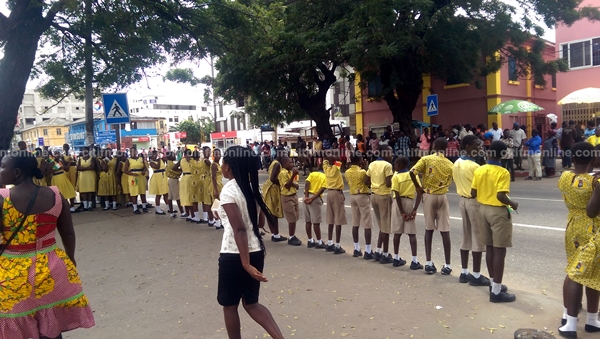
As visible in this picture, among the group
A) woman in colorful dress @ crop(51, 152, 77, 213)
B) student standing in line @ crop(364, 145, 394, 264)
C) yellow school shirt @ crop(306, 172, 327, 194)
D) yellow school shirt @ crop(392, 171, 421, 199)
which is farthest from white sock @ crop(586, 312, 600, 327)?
woman in colorful dress @ crop(51, 152, 77, 213)

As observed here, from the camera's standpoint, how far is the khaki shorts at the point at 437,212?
19.6 feet

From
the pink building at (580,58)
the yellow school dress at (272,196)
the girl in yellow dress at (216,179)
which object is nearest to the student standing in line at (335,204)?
the yellow school dress at (272,196)

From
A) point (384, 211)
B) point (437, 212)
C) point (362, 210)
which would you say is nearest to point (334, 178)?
point (362, 210)

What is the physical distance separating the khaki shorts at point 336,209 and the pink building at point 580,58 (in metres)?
21.8

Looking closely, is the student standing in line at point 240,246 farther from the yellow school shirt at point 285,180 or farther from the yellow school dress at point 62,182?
the yellow school dress at point 62,182

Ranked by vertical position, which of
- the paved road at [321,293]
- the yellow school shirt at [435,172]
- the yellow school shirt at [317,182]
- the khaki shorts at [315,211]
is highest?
the yellow school shirt at [435,172]

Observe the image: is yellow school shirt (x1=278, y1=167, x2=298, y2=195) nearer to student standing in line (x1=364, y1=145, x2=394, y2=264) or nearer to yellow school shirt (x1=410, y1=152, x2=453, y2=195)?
student standing in line (x1=364, y1=145, x2=394, y2=264)

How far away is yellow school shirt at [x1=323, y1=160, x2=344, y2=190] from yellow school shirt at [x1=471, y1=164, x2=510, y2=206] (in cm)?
272

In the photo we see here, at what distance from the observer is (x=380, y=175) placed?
6617mm

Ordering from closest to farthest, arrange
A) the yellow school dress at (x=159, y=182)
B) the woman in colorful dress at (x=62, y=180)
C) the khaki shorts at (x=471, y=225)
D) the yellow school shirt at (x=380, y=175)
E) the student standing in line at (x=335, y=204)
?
1. the khaki shorts at (x=471, y=225)
2. the yellow school shirt at (x=380, y=175)
3. the student standing in line at (x=335, y=204)
4. the yellow school dress at (x=159, y=182)
5. the woman in colorful dress at (x=62, y=180)

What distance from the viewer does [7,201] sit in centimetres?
340

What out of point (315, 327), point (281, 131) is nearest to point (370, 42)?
point (315, 327)

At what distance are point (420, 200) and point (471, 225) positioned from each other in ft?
2.70

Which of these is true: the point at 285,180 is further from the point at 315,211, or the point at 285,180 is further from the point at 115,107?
the point at 115,107
